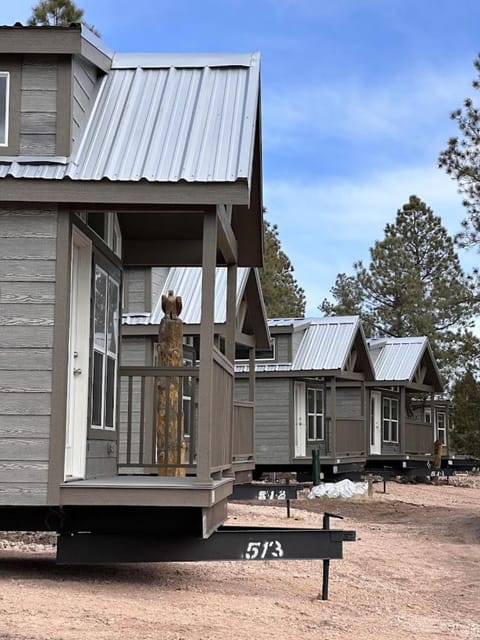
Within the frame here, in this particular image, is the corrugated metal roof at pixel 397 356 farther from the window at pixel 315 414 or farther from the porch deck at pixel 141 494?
the porch deck at pixel 141 494

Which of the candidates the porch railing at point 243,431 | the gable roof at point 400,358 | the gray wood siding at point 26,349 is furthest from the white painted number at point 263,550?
the gable roof at point 400,358

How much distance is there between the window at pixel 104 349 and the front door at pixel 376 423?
2560 cm

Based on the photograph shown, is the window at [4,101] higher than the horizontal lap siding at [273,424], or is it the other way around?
the window at [4,101]

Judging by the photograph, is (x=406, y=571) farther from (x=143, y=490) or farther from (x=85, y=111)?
(x=85, y=111)

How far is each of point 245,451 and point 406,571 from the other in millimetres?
5571

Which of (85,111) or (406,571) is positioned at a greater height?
(85,111)

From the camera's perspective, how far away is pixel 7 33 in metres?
9.72

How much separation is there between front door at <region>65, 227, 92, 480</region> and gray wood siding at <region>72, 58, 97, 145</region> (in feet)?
3.63

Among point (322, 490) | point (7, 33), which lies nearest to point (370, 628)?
point (7, 33)

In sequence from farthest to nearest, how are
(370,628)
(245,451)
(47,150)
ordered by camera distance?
1. (245,451)
2. (47,150)
3. (370,628)

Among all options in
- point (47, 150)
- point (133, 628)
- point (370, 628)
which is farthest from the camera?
point (47, 150)

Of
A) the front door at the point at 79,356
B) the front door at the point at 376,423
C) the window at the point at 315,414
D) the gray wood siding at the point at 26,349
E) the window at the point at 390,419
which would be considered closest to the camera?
the gray wood siding at the point at 26,349

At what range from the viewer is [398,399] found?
128ft

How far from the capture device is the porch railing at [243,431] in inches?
673
